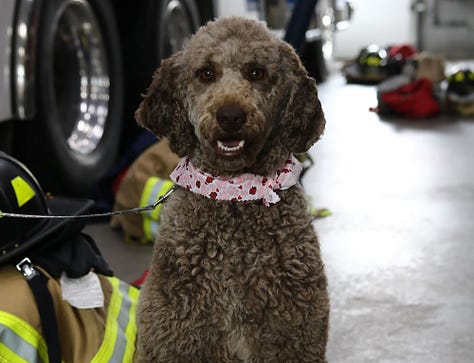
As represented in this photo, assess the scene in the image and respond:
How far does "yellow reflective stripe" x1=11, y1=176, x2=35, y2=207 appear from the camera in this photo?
180 centimetres

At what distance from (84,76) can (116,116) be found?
0.22m

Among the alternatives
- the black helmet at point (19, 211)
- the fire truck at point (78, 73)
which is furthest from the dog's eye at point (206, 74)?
the fire truck at point (78, 73)

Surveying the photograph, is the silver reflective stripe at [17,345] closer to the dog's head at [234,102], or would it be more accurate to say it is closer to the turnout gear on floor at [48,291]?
the turnout gear on floor at [48,291]

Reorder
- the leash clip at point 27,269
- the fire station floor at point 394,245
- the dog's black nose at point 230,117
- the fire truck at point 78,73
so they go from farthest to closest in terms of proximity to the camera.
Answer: the fire truck at point 78,73
the fire station floor at point 394,245
the leash clip at point 27,269
the dog's black nose at point 230,117

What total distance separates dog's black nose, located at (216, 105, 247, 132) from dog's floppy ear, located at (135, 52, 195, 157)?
150 mm

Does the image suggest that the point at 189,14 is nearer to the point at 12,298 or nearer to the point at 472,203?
the point at 472,203

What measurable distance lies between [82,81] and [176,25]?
86 cm

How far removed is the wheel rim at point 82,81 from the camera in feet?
10.9

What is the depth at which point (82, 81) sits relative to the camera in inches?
134

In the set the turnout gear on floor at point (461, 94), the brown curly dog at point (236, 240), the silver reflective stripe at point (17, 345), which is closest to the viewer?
the brown curly dog at point (236, 240)

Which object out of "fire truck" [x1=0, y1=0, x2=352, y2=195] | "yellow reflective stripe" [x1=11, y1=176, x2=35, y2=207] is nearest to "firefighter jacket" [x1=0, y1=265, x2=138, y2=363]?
"yellow reflective stripe" [x1=11, y1=176, x2=35, y2=207]

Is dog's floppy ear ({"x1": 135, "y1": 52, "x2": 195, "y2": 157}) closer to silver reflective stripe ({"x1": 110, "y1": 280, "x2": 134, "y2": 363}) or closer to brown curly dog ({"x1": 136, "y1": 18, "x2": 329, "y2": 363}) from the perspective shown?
brown curly dog ({"x1": 136, "y1": 18, "x2": 329, "y2": 363})

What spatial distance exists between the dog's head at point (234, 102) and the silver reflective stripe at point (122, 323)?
1.85ft

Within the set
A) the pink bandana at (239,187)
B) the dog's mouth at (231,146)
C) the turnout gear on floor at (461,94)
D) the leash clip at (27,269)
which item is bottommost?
the turnout gear on floor at (461,94)
